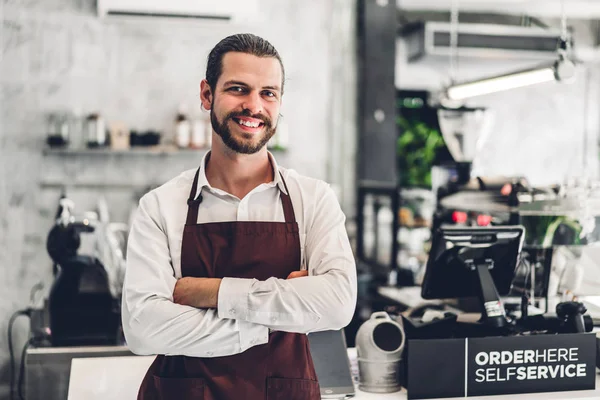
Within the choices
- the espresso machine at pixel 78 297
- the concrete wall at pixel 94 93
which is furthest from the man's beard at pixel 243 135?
the concrete wall at pixel 94 93

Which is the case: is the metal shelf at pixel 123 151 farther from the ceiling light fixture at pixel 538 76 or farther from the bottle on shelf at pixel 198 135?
the ceiling light fixture at pixel 538 76

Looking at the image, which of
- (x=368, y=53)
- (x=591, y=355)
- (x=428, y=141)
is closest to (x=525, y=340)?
(x=591, y=355)

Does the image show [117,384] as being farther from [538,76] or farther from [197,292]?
[538,76]

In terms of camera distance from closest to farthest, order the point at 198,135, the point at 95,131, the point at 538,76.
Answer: the point at 538,76 → the point at 95,131 → the point at 198,135

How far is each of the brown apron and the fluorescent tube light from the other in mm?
2336

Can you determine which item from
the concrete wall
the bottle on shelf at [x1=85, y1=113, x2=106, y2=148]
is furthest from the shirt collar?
the bottle on shelf at [x1=85, y1=113, x2=106, y2=148]

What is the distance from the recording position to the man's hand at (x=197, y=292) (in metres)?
1.61

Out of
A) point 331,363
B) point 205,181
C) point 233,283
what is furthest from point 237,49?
point 331,363

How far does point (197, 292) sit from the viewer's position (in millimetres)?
1629

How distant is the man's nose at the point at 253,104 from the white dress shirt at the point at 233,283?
20cm

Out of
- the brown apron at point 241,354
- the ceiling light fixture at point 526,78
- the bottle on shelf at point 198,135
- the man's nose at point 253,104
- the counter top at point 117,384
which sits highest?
the ceiling light fixture at point 526,78

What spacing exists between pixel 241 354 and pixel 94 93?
12.2ft

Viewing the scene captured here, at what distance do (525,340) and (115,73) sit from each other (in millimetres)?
3737

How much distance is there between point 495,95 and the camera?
7953 mm
